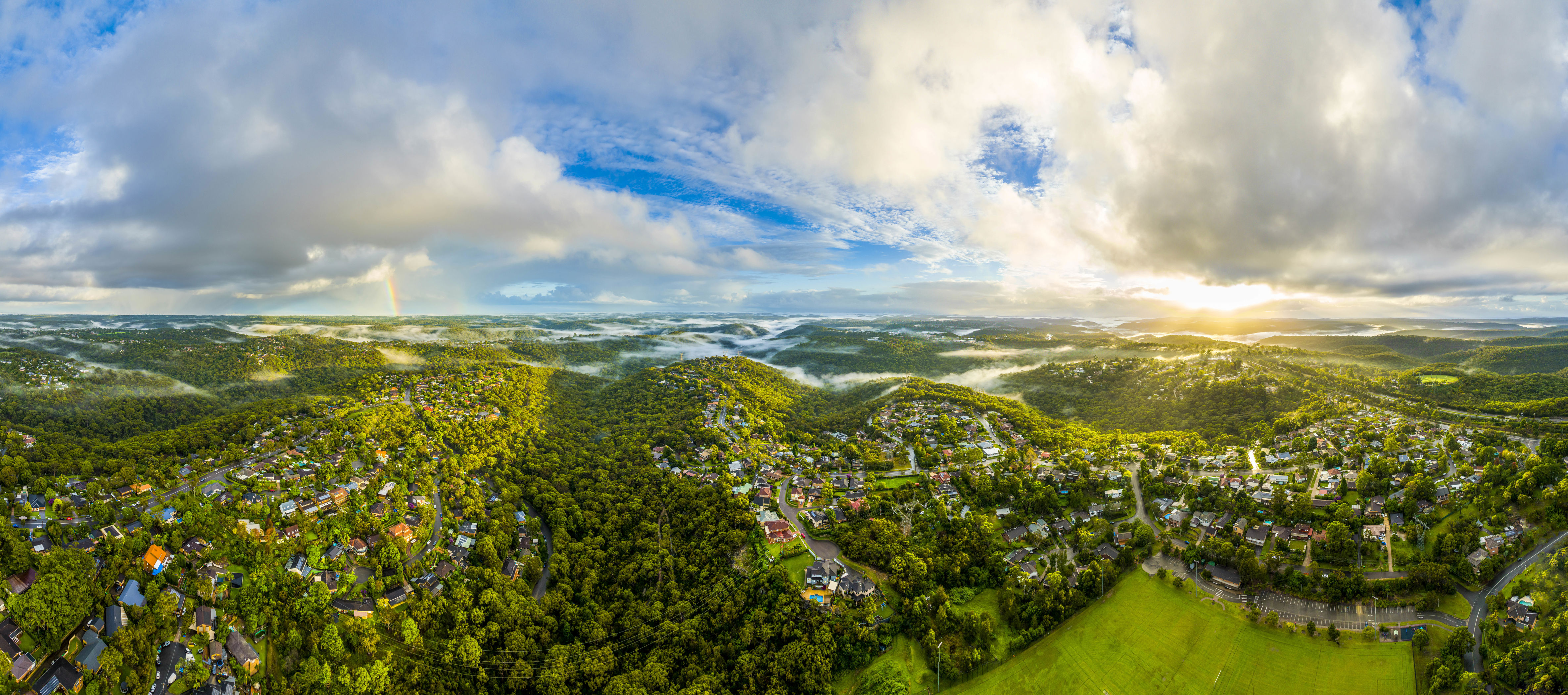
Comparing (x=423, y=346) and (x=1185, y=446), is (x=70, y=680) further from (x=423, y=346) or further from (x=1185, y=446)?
(x=423, y=346)

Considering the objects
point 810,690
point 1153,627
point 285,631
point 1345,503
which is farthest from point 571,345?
point 1345,503

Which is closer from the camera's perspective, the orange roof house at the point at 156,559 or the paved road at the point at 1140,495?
the orange roof house at the point at 156,559

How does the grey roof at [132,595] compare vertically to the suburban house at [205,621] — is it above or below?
above

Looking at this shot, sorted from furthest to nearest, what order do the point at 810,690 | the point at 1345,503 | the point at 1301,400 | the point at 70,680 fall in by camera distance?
1. the point at 1301,400
2. the point at 1345,503
3. the point at 810,690
4. the point at 70,680

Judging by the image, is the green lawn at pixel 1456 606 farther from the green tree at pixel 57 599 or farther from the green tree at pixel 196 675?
the green tree at pixel 57 599

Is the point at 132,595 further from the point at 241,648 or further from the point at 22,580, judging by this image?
the point at 241,648

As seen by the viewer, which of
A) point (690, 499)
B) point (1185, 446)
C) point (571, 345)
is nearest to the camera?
point (690, 499)

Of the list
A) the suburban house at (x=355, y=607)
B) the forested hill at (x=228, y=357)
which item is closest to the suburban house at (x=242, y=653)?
the suburban house at (x=355, y=607)
